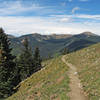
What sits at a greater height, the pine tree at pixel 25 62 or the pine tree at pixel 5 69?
the pine tree at pixel 5 69

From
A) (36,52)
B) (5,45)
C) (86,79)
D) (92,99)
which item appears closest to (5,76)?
(5,45)

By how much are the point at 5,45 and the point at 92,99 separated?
2546 centimetres

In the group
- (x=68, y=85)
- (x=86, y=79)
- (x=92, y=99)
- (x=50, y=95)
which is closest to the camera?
(x=92, y=99)

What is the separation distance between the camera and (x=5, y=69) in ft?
116

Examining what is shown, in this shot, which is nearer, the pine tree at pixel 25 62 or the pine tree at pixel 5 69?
the pine tree at pixel 5 69

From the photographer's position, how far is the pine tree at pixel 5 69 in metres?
33.7

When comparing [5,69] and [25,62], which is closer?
[5,69]

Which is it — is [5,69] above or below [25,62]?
above

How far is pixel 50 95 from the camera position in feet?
70.7

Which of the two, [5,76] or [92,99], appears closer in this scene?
[92,99]

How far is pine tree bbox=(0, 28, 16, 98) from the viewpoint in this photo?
3372cm

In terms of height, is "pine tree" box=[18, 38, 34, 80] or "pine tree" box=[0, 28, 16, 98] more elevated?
"pine tree" box=[0, 28, 16, 98]

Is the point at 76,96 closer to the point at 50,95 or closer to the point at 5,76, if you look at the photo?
the point at 50,95

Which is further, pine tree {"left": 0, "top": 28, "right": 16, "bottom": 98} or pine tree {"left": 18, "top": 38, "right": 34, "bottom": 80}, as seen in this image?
pine tree {"left": 18, "top": 38, "right": 34, "bottom": 80}
